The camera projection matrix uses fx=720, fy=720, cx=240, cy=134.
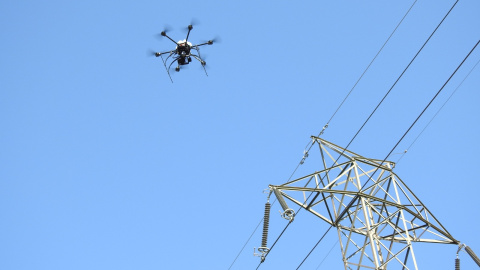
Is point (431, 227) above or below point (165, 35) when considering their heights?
below

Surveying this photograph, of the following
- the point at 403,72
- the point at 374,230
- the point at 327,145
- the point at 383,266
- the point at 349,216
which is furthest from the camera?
the point at 327,145

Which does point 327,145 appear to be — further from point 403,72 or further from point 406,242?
point 403,72

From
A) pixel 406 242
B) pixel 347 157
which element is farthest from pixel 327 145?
pixel 406 242

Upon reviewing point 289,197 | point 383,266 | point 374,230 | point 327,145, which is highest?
point 327,145

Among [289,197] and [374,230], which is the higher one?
[289,197]

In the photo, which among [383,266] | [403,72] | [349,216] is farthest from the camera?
[349,216]

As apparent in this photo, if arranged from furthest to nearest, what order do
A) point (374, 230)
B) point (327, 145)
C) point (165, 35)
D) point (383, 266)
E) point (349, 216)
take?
point (165, 35), point (327, 145), point (349, 216), point (374, 230), point (383, 266)

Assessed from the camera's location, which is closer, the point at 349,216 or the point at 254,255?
the point at 254,255

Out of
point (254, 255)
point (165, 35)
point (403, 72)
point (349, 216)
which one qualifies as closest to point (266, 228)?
point (254, 255)

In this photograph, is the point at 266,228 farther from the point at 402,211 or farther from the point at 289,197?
the point at 402,211
